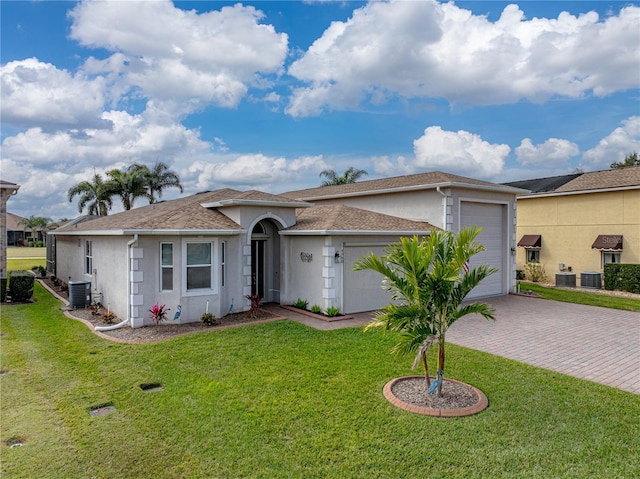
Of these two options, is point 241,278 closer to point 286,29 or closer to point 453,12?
point 286,29

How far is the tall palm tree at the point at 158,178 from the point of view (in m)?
32.0

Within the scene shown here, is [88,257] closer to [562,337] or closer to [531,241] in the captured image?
[562,337]

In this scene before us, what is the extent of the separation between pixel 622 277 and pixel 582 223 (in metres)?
3.34

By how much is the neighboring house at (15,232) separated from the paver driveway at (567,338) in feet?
264

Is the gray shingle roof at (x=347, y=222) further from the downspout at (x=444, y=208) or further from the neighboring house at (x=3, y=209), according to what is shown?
the neighboring house at (x=3, y=209)

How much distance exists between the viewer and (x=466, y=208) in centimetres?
1577

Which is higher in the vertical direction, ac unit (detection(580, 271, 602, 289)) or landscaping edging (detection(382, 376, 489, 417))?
ac unit (detection(580, 271, 602, 289))

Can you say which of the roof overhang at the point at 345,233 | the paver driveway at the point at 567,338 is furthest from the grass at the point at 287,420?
the roof overhang at the point at 345,233

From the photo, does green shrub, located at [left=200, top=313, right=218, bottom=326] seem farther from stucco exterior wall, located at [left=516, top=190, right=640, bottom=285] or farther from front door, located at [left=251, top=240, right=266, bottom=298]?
stucco exterior wall, located at [left=516, top=190, right=640, bottom=285]

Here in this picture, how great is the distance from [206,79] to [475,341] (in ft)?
46.3

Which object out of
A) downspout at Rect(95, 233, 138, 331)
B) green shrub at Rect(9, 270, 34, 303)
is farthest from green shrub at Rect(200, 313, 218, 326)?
green shrub at Rect(9, 270, 34, 303)

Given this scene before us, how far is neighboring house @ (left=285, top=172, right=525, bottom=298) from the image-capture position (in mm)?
15047

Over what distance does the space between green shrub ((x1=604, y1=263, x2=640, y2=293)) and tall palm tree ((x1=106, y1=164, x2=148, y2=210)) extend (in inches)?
1236

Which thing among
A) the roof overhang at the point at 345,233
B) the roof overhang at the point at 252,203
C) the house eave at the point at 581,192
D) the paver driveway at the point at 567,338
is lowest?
the paver driveway at the point at 567,338
